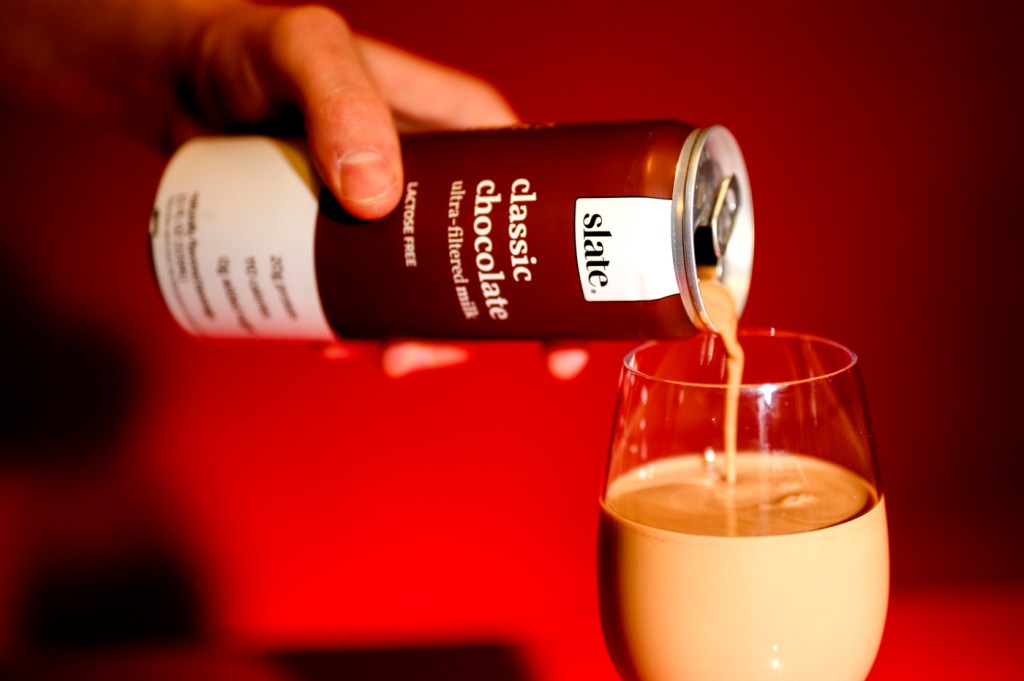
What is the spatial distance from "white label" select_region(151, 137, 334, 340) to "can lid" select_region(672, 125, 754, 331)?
0.95 ft

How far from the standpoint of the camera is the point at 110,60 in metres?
1.25

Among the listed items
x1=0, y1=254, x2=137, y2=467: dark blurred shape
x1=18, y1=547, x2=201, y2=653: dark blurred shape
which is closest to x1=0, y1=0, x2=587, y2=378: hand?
x1=0, y1=254, x2=137, y2=467: dark blurred shape

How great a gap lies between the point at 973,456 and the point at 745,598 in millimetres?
1048

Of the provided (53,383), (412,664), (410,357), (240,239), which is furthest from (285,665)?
(53,383)

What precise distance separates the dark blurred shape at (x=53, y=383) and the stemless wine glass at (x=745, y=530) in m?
1.13

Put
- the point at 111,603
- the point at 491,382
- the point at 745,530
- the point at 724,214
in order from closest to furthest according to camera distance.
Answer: the point at 745,530 < the point at 724,214 < the point at 491,382 < the point at 111,603

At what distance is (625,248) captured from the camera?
71 cm

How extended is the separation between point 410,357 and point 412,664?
0.31 m

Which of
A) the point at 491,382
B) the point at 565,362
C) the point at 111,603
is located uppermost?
the point at 565,362

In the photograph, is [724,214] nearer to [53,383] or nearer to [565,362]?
[565,362]

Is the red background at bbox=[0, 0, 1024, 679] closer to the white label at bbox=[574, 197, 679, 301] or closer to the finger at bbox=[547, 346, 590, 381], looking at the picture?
the finger at bbox=[547, 346, 590, 381]

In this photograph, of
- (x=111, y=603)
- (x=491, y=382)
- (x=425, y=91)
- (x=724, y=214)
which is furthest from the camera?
(x=111, y=603)

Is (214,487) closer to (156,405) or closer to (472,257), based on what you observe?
(156,405)

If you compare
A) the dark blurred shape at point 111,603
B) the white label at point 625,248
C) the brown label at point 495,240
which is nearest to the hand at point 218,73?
the brown label at point 495,240
